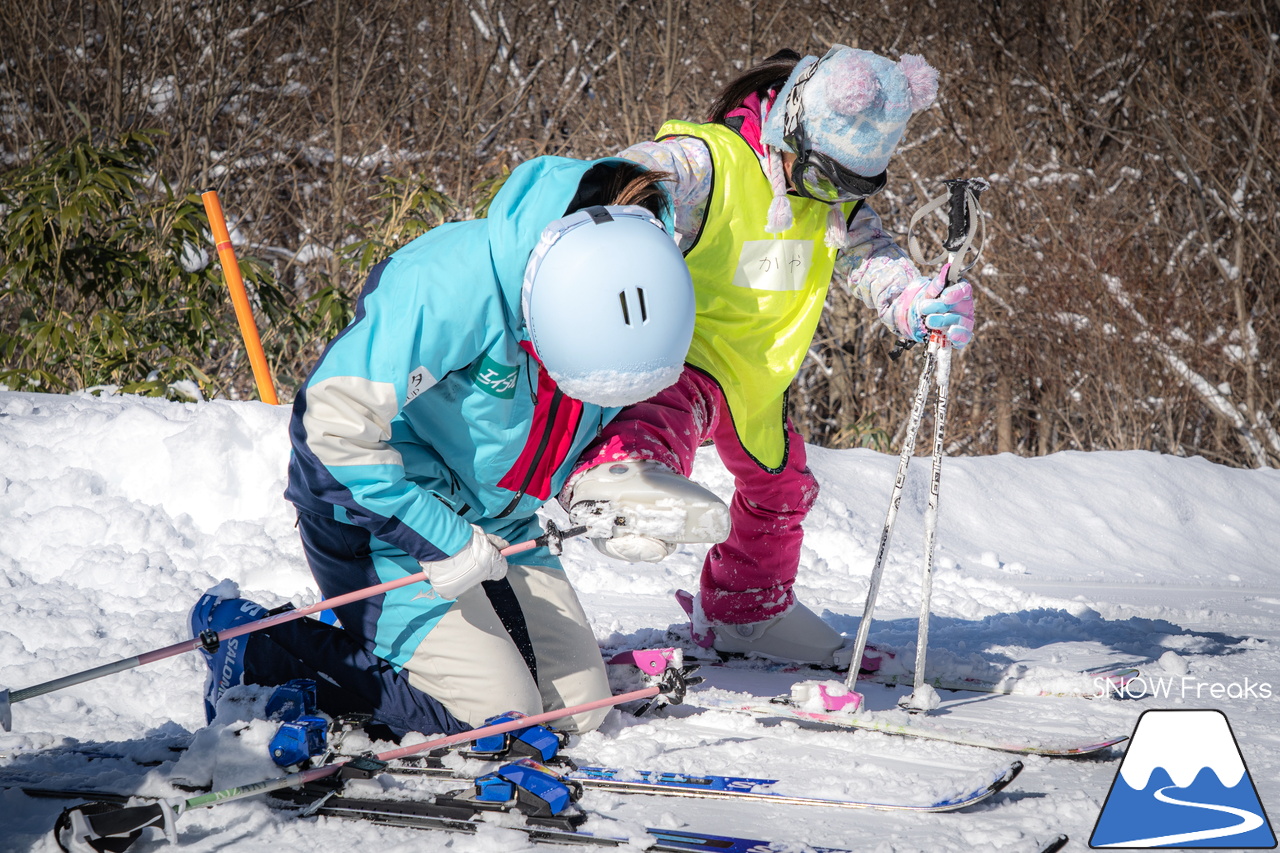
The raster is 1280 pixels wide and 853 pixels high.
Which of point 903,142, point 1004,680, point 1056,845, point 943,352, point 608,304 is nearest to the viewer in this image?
point 1056,845

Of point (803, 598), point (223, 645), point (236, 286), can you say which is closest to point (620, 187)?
point (223, 645)

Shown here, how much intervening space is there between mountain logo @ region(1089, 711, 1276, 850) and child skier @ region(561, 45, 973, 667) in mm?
1012

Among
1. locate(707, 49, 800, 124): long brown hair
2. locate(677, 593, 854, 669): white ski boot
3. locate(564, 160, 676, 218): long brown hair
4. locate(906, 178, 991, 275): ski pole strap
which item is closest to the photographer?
locate(564, 160, 676, 218): long brown hair

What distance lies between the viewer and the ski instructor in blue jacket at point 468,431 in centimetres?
212

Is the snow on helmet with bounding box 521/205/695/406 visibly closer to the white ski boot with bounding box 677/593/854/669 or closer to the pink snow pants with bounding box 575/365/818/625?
the pink snow pants with bounding box 575/365/818/625

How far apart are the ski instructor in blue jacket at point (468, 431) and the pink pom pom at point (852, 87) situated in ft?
1.81

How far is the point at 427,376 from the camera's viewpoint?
2.23 meters

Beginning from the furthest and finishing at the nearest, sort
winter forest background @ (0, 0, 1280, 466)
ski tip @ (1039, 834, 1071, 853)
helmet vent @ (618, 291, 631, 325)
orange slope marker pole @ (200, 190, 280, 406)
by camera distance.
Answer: winter forest background @ (0, 0, 1280, 466) → orange slope marker pole @ (200, 190, 280, 406) → helmet vent @ (618, 291, 631, 325) → ski tip @ (1039, 834, 1071, 853)

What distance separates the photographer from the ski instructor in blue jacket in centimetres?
212

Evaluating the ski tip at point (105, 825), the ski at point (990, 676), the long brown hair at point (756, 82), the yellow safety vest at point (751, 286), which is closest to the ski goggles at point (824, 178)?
the yellow safety vest at point (751, 286)

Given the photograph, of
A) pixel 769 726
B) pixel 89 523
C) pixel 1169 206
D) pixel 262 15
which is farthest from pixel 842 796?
pixel 262 15

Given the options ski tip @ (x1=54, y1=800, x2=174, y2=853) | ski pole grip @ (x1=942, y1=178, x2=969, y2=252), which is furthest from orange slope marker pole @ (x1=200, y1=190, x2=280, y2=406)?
ski pole grip @ (x1=942, y1=178, x2=969, y2=252)

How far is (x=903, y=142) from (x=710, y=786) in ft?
27.6

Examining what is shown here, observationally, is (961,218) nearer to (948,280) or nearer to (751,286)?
(948,280)
